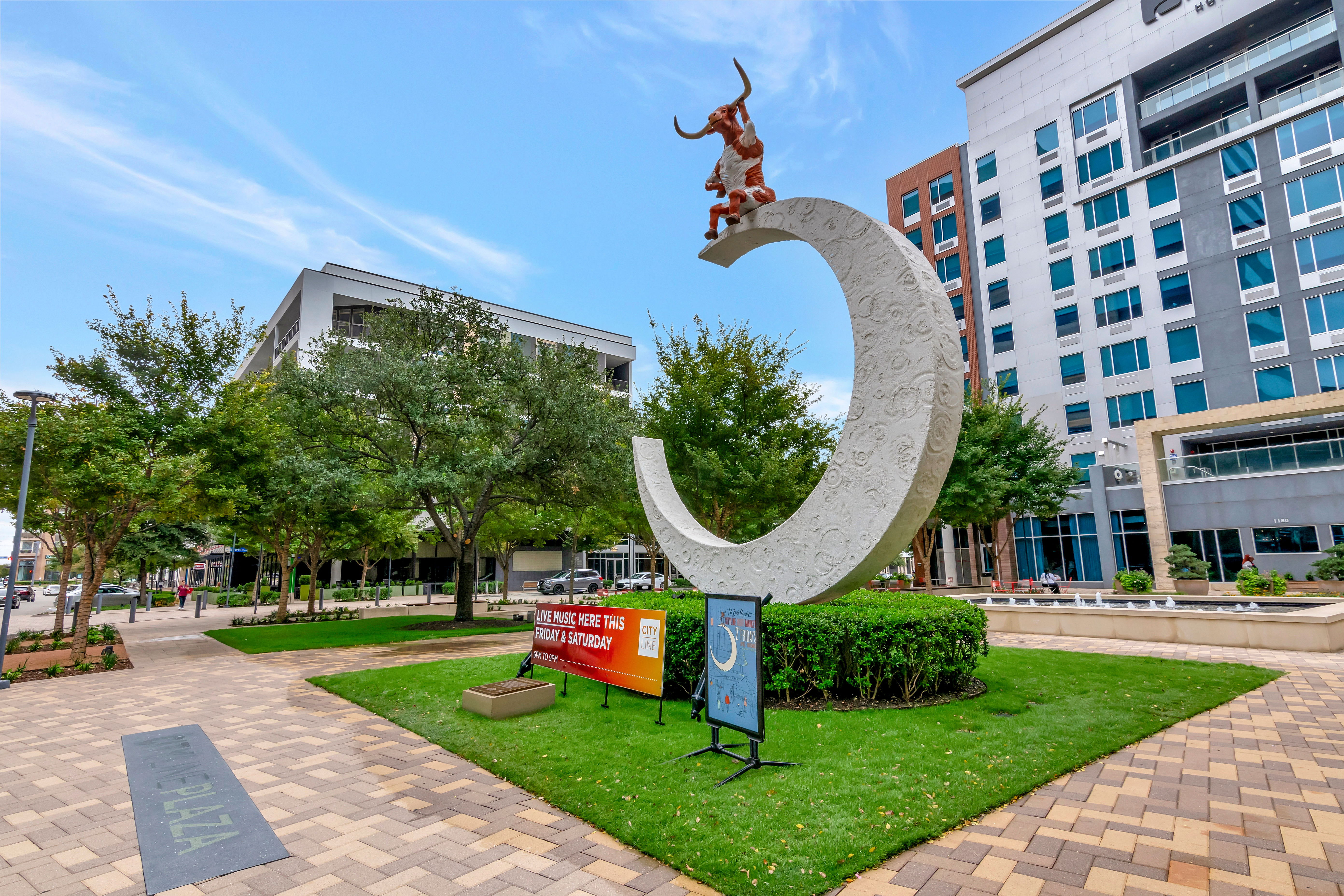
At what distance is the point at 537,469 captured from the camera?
18.9 meters

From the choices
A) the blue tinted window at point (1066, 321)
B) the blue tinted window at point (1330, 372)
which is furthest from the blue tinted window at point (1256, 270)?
the blue tinted window at point (1066, 321)

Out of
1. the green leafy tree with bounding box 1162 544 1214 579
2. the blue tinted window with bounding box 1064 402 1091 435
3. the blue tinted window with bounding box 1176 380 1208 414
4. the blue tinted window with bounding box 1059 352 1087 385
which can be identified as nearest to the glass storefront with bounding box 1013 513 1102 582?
the blue tinted window with bounding box 1064 402 1091 435

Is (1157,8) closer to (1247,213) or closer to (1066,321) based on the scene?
(1247,213)

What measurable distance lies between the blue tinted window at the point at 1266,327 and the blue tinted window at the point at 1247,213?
11.5 feet

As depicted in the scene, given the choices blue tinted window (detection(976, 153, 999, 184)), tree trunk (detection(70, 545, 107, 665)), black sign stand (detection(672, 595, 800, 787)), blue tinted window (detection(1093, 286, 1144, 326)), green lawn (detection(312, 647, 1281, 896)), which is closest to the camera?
green lawn (detection(312, 647, 1281, 896))

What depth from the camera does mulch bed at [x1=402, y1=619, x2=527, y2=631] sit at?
18.8 metres

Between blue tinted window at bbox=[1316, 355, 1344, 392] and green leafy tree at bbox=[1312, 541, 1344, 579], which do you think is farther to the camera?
blue tinted window at bbox=[1316, 355, 1344, 392]

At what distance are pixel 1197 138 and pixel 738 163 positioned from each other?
30514 millimetres

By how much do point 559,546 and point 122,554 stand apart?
1098 inches

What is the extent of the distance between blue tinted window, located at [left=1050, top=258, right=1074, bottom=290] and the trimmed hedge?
97.8ft

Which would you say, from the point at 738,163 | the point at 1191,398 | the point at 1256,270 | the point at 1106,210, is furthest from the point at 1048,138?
the point at 738,163

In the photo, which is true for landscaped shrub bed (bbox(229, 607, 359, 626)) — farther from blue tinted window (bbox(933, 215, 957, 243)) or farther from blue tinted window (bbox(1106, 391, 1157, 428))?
blue tinted window (bbox(933, 215, 957, 243))

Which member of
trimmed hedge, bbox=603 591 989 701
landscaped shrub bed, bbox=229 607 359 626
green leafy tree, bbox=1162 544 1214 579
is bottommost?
landscaped shrub bed, bbox=229 607 359 626

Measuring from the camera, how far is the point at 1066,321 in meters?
31.5
